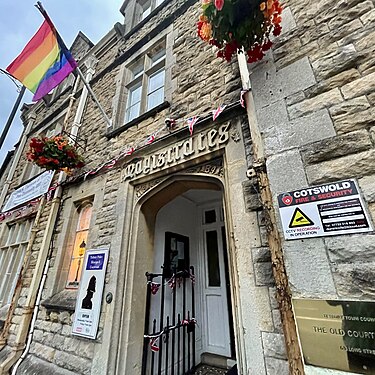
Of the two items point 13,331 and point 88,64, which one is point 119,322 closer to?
point 13,331

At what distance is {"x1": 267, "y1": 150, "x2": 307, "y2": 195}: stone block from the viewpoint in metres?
1.46

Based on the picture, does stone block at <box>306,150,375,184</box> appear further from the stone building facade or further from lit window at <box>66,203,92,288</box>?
lit window at <box>66,203,92,288</box>

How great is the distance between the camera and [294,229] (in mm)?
1369

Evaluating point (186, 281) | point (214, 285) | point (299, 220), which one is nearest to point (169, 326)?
point (186, 281)

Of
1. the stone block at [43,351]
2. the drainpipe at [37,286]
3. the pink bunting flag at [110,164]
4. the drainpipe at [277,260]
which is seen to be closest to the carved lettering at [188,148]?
the drainpipe at [277,260]

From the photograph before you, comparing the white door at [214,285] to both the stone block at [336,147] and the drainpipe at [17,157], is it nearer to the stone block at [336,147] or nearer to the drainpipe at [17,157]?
the stone block at [336,147]

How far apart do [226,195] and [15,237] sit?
19.3ft

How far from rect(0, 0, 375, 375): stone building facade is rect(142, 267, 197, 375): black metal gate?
2.3 inches

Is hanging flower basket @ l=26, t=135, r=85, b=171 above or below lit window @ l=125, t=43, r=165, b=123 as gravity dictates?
below

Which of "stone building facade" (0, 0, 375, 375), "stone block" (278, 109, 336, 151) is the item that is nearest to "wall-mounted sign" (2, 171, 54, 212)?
"stone building facade" (0, 0, 375, 375)

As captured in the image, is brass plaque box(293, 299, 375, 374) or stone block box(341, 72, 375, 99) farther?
stone block box(341, 72, 375, 99)

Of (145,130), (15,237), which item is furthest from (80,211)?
(15,237)

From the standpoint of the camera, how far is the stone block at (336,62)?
5.06 ft

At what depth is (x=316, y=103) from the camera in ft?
5.15
